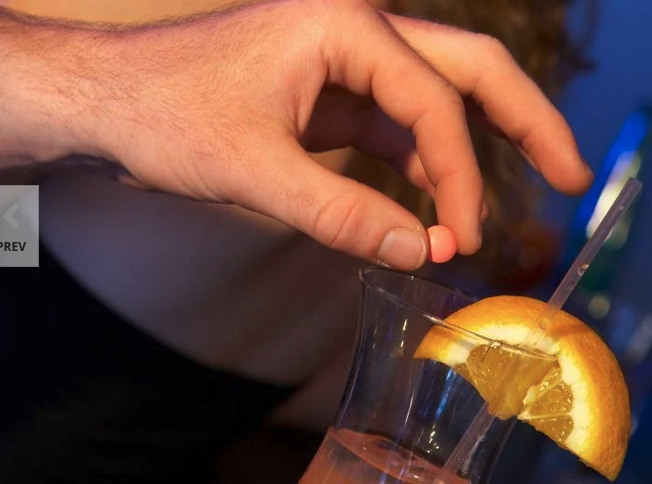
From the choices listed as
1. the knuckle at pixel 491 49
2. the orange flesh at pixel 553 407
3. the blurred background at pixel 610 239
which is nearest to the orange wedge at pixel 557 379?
the orange flesh at pixel 553 407

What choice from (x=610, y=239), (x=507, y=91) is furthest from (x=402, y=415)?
(x=610, y=239)

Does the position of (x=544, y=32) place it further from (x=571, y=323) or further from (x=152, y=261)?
(x=571, y=323)

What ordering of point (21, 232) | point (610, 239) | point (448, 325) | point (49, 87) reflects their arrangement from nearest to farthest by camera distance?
point (448, 325) < point (49, 87) < point (21, 232) < point (610, 239)

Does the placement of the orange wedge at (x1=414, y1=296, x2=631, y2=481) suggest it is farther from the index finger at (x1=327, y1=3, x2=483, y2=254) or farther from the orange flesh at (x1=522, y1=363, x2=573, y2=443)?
the index finger at (x1=327, y1=3, x2=483, y2=254)

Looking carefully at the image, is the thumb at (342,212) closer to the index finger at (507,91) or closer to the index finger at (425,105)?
the index finger at (425,105)

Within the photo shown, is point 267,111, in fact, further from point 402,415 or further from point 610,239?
point 610,239

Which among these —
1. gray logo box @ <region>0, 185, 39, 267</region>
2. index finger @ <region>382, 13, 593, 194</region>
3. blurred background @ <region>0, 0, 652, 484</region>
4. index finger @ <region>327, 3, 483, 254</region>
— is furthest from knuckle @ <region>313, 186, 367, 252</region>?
blurred background @ <region>0, 0, 652, 484</region>

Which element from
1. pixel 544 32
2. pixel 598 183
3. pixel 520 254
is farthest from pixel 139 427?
pixel 598 183

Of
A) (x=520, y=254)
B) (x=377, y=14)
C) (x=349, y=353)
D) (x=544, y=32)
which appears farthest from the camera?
(x=520, y=254)
